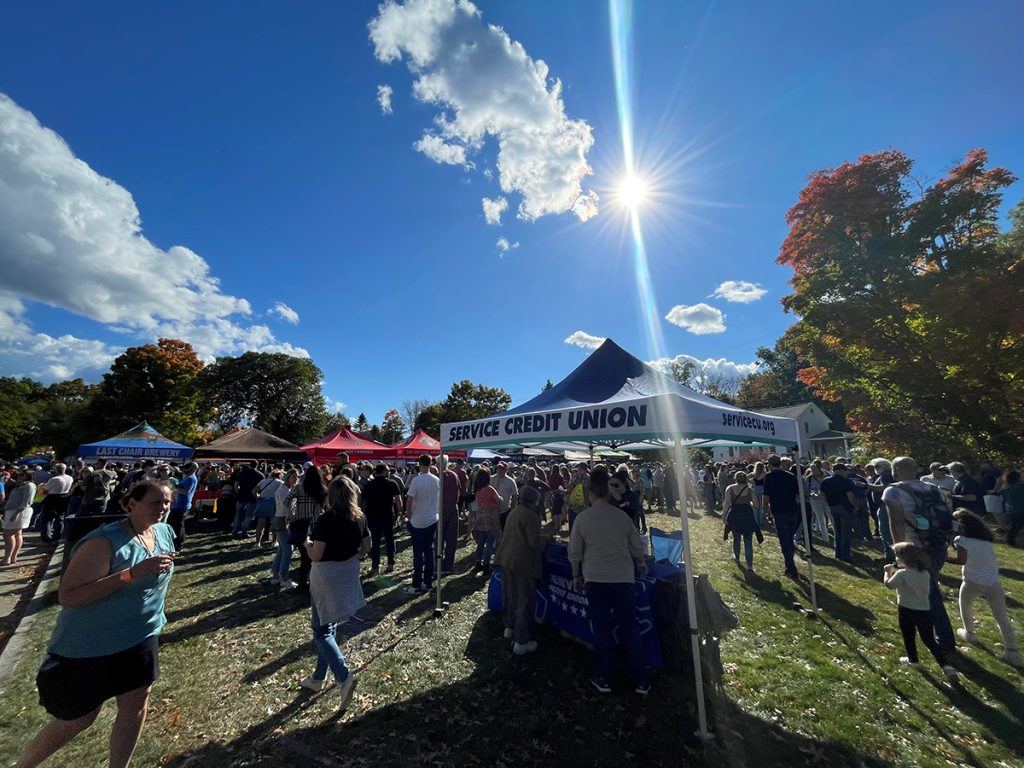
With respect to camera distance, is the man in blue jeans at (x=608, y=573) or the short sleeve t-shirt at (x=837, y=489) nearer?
the man in blue jeans at (x=608, y=573)

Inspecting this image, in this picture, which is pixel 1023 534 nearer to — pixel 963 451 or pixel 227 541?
pixel 963 451

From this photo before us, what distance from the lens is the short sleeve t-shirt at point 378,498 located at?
7348 millimetres

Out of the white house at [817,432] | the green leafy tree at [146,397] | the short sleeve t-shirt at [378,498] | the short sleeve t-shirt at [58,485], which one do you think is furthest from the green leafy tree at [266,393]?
the white house at [817,432]

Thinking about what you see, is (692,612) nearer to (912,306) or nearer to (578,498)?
(578,498)

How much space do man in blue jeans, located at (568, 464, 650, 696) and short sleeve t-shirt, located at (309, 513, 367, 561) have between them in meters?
2.08

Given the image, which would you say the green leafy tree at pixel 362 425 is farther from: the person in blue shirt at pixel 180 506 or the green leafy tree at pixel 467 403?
the person in blue shirt at pixel 180 506

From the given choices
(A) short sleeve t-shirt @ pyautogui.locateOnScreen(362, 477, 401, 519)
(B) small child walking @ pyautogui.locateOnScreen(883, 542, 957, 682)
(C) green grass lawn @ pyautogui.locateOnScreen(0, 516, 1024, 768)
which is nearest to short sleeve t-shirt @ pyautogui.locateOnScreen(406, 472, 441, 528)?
(A) short sleeve t-shirt @ pyautogui.locateOnScreen(362, 477, 401, 519)

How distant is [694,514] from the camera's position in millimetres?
15000

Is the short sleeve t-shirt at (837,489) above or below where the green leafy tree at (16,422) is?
below

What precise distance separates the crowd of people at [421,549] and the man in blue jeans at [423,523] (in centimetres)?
2

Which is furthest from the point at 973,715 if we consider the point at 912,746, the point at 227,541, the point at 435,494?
the point at 227,541

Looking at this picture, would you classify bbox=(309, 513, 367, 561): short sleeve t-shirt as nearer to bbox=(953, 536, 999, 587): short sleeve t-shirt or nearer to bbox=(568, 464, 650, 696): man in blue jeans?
bbox=(568, 464, 650, 696): man in blue jeans

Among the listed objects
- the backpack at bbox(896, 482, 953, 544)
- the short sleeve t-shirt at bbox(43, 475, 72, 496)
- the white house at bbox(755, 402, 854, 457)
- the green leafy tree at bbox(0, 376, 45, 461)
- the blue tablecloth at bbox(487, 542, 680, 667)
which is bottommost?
the blue tablecloth at bbox(487, 542, 680, 667)

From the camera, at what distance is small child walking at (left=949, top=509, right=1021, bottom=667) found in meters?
4.26
